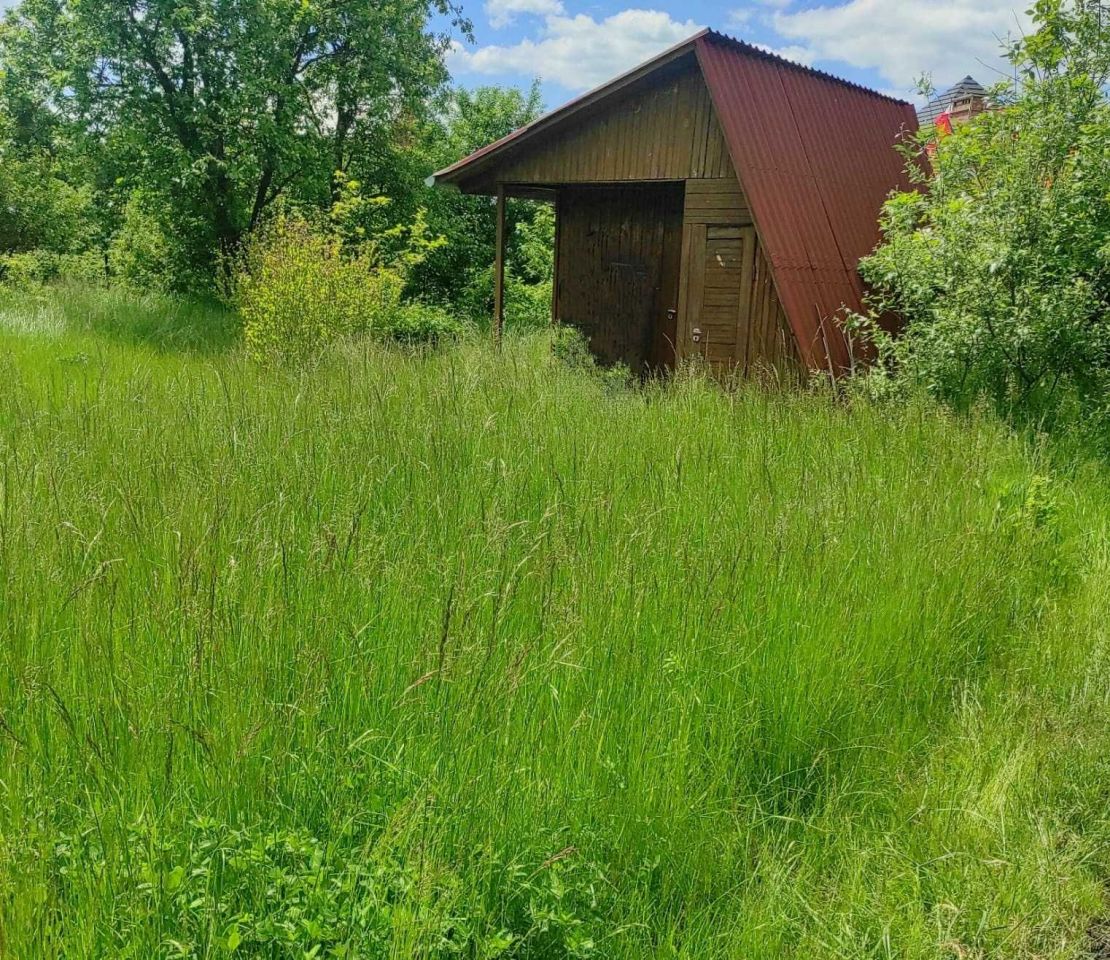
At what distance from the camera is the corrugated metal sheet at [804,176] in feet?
29.5

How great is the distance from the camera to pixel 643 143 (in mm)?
10328

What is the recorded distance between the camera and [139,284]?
17422 millimetres

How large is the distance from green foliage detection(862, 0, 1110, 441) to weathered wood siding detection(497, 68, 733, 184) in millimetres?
3098

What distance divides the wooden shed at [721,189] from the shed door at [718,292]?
17 millimetres

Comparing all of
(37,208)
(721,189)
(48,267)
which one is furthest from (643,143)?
(37,208)

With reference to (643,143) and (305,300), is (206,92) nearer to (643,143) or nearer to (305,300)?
Result: (305,300)

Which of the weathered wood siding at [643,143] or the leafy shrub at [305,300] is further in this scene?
the weathered wood siding at [643,143]

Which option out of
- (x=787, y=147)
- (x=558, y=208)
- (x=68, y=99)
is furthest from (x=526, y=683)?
(x=68, y=99)

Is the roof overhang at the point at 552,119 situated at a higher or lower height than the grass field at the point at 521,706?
higher

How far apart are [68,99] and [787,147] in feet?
39.5

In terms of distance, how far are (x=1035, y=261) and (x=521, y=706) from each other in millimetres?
6575

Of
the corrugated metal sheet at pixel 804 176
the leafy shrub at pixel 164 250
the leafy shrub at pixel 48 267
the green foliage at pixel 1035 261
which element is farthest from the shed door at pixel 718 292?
the leafy shrub at pixel 48 267

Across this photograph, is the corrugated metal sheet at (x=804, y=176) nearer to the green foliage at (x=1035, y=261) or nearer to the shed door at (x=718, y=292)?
Answer: the shed door at (x=718, y=292)

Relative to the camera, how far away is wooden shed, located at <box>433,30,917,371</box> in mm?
9203
